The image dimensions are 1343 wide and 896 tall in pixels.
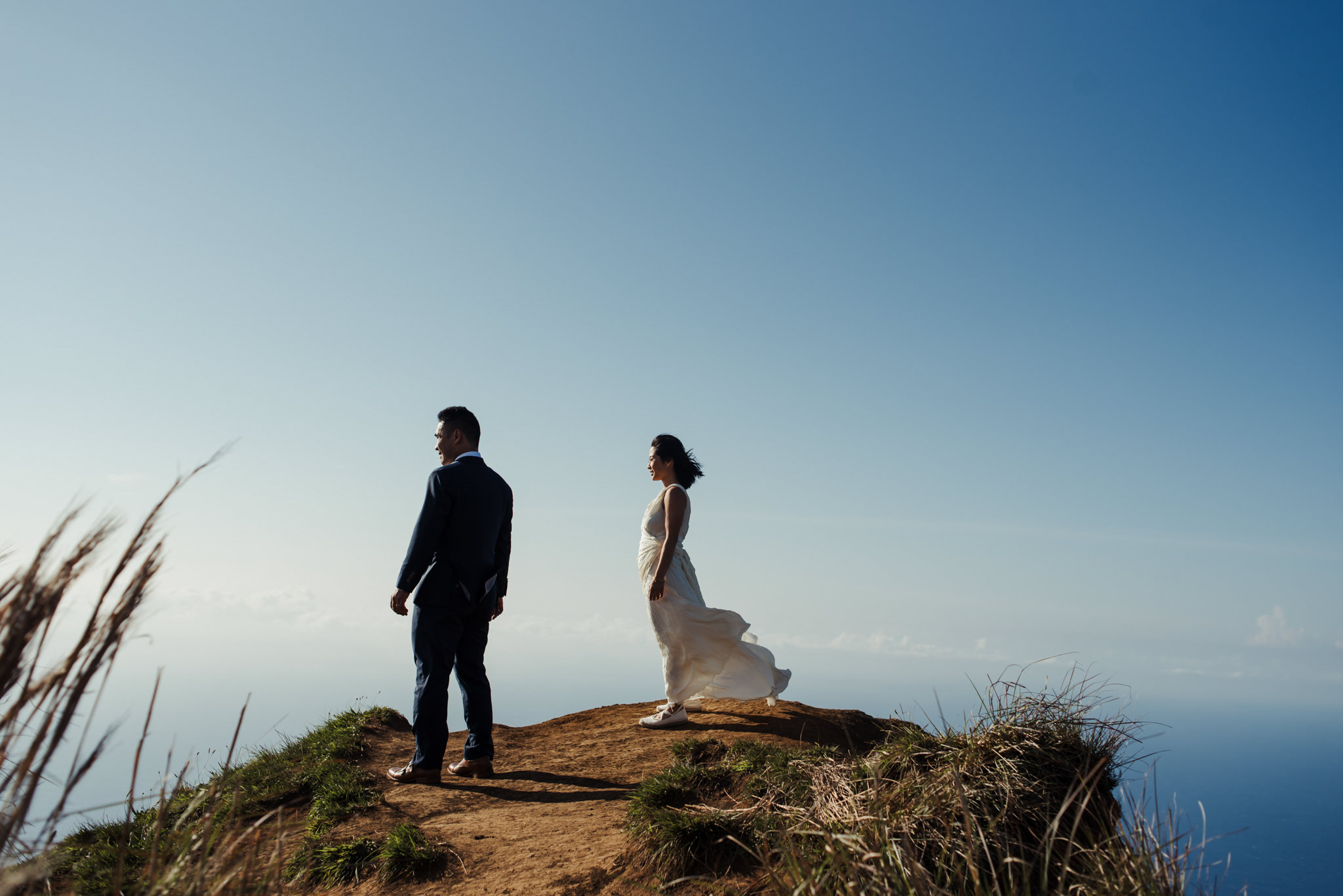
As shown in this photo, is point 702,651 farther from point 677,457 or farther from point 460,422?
point 460,422

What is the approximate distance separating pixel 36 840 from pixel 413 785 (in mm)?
4144

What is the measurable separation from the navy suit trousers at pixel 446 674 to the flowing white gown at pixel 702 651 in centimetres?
188

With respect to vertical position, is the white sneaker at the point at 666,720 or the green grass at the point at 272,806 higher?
the white sneaker at the point at 666,720

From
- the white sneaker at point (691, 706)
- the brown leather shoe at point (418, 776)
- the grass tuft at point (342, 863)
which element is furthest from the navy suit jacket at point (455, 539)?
the white sneaker at point (691, 706)

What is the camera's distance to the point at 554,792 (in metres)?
5.46

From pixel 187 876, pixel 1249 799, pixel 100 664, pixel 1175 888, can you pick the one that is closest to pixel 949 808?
pixel 1175 888

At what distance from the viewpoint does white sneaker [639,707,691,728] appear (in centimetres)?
713

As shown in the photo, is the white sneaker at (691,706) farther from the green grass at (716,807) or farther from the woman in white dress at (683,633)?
the green grass at (716,807)

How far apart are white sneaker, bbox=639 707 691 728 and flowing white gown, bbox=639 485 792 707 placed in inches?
4.5

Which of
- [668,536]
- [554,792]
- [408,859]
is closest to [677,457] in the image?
[668,536]

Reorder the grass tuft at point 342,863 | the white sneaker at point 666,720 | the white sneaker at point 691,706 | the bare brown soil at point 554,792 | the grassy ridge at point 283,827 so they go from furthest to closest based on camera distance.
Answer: the white sneaker at point 691,706 < the white sneaker at point 666,720 < the grass tuft at point 342,863 < the bare brown soil at point 554,792 < the grassy ridge at point 283,827

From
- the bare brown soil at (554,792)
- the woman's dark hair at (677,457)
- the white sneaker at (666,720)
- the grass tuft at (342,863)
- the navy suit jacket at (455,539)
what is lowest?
the grass tuft at (342,863)

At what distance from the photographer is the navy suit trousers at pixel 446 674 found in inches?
222

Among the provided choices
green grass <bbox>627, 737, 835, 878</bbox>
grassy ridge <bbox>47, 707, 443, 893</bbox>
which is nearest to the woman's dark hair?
green grass <bbox>627, 737, 835, 878</bbox>
